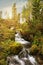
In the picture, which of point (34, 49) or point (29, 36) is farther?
point (29, 36)

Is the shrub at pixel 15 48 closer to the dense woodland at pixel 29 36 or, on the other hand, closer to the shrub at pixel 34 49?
the dense woodland at pixel 29 36

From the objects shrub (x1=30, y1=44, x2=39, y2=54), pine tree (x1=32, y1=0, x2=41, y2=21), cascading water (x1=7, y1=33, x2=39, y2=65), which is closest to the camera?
cascading water (x1=7, y1=33, x2=39, y2=65)

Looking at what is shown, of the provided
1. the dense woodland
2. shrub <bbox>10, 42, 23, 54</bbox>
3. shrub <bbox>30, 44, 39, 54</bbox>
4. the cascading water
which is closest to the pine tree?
the dense woodland

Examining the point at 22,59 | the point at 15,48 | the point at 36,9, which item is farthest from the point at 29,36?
the point at 22,59

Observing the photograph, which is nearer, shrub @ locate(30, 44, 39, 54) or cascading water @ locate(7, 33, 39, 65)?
cascading water @ locate(7, 33, 39, 65)

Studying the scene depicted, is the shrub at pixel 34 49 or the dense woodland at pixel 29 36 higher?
the dense woodland at pixel 29 36

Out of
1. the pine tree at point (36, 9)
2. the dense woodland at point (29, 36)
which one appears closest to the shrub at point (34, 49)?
the dense woodland at point (29, 36)

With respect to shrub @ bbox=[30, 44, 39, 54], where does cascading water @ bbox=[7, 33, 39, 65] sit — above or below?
below

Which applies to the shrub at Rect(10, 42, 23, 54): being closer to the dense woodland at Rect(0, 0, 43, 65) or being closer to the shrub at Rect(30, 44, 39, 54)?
the dense woodland at Rect(0, 0, 43, 65)

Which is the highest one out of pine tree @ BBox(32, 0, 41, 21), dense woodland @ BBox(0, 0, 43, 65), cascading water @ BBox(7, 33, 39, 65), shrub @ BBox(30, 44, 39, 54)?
pine tree @ BBox(32, 0, 41, 21)

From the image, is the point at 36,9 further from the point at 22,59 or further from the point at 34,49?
the point at 22,59

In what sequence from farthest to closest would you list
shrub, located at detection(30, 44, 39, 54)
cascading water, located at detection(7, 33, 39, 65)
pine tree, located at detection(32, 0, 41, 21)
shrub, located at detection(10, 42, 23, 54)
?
pine tree, located at detection(32, 0, 41, 21), shrub, located at detection(30, 44, 39, 54), shrub, located at detection(10, 42, 23, 54), cascading water, located at detection(7, 33, 39, 65)

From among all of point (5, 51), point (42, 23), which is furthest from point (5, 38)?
point (42, 23)

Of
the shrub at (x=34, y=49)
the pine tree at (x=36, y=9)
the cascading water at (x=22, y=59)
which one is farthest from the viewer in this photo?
the pine tree at (x=36, y=9)
